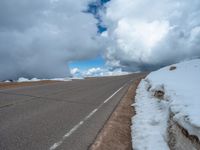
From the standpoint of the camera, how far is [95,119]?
7.18 m

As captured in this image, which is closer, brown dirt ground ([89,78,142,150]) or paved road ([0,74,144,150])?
paved road ([0,74,144,150])

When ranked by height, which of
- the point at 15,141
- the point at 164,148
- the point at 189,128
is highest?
the point at 189,128

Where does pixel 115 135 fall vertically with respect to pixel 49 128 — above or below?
below

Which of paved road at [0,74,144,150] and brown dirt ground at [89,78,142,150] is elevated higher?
paved road at [0,74,144,150]

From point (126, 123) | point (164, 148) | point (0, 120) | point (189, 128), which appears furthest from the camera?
point (126, 123)

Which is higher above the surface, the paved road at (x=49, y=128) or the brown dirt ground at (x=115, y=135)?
the paved road at (x=49, y=128)

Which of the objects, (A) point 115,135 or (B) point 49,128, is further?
(B) point 49,128

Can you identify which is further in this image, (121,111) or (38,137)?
(121,111)

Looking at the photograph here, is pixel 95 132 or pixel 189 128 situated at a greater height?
pixel 189 128

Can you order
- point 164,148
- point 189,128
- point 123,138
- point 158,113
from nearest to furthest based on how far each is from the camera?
point 189,128
point 164,148
point 123,138
point 158,113

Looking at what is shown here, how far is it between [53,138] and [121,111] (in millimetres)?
4205

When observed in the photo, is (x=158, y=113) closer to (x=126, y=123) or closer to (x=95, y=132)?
(x=126, y=123)

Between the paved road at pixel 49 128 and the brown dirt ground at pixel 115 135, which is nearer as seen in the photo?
the paved road at pixel 49 128

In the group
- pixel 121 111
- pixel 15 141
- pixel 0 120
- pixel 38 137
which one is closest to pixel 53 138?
pixel 38 137
